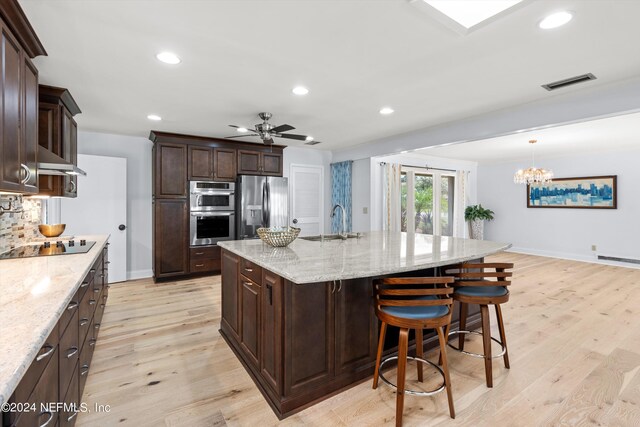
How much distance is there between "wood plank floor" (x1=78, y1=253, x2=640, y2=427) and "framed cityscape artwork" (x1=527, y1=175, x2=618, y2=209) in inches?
145

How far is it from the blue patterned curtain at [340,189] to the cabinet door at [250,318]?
4.20 m

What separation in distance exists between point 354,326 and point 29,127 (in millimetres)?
2612

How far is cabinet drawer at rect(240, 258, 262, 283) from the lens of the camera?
2.14 metres

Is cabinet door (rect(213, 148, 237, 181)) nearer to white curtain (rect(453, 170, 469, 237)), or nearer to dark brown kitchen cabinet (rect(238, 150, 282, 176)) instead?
dark brown kitchen cabinet (rect(238, 150, 282, 176))

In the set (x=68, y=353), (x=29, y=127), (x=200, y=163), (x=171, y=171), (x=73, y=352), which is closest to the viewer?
(x=68, y=353)

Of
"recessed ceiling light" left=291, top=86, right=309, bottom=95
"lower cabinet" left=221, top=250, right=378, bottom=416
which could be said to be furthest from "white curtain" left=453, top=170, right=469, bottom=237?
"lower cabinet" left=221, top=250, right=378, bottom=416

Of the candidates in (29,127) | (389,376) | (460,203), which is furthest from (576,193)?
(29,127)

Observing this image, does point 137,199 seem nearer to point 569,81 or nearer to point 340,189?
point 340,189

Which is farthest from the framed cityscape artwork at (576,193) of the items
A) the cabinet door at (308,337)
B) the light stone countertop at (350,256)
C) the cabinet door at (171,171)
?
the cabinet door at (171,171)

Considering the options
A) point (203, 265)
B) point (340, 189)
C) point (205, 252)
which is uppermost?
point (340, 189)

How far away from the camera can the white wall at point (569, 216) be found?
20.0 ft

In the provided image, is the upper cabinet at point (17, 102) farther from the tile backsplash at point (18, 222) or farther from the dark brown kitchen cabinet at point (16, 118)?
the tile backsplash at point (18, 222)

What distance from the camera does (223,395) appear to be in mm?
2062

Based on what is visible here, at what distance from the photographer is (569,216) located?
272 inches
